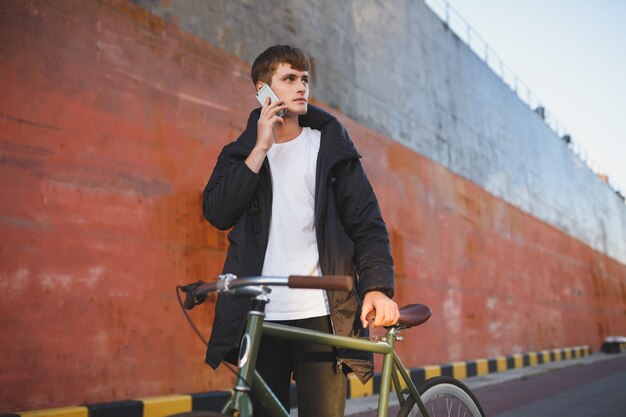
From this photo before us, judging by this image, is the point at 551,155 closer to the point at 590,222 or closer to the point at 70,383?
the point at 590,222

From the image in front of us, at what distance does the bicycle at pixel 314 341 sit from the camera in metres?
1.51

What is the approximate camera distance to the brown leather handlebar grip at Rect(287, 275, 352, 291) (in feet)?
4.85

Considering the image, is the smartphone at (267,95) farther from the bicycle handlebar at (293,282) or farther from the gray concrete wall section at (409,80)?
the gray concrete wall section at (409,80)

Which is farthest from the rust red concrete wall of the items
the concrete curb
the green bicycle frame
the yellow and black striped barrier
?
the green bicycle frame

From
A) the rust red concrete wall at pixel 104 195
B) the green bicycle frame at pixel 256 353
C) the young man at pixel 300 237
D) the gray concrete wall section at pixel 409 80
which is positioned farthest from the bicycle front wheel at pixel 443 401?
the gray concrete wall section at pixel 409 80

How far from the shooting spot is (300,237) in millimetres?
2041

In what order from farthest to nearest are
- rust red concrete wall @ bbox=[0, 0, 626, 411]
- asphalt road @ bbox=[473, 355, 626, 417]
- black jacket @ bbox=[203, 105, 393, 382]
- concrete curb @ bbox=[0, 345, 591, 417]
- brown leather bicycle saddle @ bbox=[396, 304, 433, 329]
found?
asphalt road @ bbox=[473, 355, 626, 417], rust red concrete wall @ bbox=[0, 0, 626, 411], concrete curb @ bbox=[0, 345, 591, 417], brown leather bicycle saddle @ bbox=[396, 304, 433, 329], black jacket @ bbox=[203, 105, 393, 382]

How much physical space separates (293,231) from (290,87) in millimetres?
524

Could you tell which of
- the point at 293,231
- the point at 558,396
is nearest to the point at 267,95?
the point at 293,231

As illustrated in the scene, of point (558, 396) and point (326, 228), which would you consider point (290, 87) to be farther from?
point (558, 396)

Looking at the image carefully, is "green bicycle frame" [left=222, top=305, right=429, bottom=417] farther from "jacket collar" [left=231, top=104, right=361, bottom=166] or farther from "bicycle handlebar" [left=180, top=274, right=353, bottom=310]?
"jacket collar" [left=231, top=104, right=361, bottom=166]

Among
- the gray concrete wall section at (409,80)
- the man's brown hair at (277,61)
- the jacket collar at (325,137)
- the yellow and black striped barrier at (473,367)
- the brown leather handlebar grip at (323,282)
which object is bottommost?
the yellow and black striped barrier at (473,367)

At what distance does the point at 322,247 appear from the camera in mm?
2029

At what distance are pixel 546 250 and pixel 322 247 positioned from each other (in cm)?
1435
